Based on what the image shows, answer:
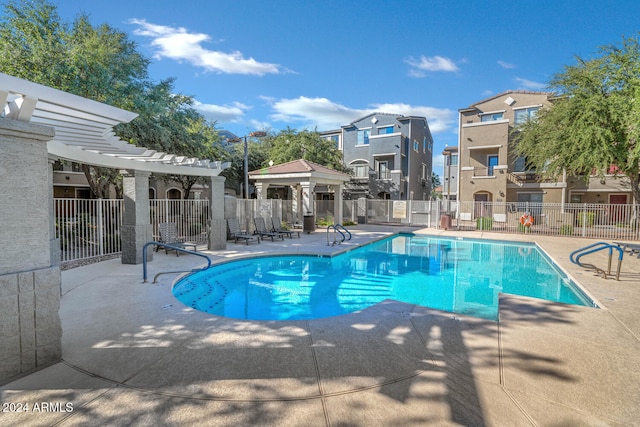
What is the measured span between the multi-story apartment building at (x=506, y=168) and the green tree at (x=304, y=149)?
1160 centimetres

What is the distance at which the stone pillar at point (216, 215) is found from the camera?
1165 cm

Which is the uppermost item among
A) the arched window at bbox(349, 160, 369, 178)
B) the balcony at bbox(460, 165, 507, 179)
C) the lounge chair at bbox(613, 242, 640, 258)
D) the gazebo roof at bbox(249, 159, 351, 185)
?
Answer: the arched window at bbox(349, 160, 369, 178)

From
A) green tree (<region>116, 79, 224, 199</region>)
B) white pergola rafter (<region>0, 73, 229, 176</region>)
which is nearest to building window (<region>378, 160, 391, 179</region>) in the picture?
green tree (<region>116, 79, 224, 199</region>)

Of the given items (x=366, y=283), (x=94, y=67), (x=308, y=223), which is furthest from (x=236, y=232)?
(x=94, y=67)

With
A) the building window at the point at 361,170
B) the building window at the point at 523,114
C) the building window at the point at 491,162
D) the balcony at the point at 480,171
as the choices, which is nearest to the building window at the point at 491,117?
the building window at the point at 523,114

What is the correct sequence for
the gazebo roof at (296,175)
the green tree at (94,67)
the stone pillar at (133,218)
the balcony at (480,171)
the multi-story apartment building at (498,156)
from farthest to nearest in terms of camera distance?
the balcony at (480,171) < the multi-story apartment building at (498,156) < the gazebo roof at (296,175) < the green tree at (94,67) < the stone pillar at (133,218)

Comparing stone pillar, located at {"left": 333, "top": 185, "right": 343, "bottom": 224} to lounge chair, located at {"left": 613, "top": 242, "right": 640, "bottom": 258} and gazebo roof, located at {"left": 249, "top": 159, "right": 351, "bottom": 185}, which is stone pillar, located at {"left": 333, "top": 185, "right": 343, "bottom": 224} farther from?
lounge chair, located at {"left": 613, "top": 242, "right": 640, "bottom": 258}

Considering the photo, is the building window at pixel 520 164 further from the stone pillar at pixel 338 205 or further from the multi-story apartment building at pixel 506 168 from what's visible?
the stone pillar at pixel 338 205

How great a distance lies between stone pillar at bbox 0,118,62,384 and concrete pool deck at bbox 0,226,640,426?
0.89 feet

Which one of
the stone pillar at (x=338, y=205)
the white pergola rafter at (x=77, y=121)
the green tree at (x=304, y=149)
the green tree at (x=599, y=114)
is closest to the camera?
the white pergola rafter at (x=77, y=121)

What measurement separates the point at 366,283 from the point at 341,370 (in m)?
5.99

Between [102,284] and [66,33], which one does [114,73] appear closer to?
[66,33]

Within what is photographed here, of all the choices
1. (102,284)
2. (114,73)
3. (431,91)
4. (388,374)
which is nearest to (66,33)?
(114,73)

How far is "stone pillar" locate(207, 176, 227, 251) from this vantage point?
11.6 metres
